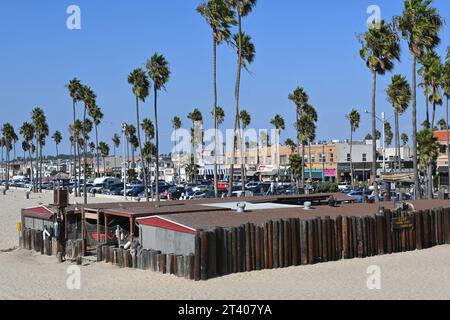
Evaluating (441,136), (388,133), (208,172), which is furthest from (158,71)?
(388,133)

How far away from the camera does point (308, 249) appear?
22000 mm

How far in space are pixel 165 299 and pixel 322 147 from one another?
277 feet

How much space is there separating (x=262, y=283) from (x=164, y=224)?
462cm

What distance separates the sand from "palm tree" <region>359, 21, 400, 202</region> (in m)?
18.9

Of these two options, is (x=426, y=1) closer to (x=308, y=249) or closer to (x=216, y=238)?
(x=308, y=249)

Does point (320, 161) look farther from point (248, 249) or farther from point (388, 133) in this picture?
point (248, 249)

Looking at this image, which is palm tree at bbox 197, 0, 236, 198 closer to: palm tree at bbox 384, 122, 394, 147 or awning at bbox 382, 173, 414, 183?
awning at bbox 382, 173, 414, 183

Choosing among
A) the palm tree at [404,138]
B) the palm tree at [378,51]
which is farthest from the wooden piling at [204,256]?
the palm tree at [404,138]

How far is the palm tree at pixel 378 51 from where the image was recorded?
40.4 metres

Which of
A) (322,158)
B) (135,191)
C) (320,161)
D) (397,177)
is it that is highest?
(322,158)

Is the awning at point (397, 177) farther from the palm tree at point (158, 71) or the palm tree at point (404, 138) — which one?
the palm tree at point (404, 138)

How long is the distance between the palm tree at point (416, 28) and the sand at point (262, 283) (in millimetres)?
18096

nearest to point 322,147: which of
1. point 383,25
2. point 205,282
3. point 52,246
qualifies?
point 383,25

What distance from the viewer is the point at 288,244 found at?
21516 mm
